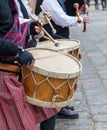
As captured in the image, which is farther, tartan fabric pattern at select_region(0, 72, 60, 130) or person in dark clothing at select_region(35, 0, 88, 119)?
person in dark clothing at select_region(35, 0, 88, 119)

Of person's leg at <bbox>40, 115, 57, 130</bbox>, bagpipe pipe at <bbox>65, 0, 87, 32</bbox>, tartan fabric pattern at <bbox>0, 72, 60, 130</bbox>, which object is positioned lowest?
person's leg at <bbox>40, 115, 57, 130</bbox>

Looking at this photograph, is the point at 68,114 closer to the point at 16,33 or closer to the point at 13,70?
the point at 13,70

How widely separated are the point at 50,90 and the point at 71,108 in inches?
75.4

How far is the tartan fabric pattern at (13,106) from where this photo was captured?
3008mm

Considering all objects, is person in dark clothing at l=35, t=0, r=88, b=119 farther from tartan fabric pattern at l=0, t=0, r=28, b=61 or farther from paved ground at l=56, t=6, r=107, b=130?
tartan fabric pattern at l=0, t=0, r=28, b=61

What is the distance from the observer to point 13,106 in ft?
9.93

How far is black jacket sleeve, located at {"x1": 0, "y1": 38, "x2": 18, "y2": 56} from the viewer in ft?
9.23

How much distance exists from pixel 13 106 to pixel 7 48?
445 mm

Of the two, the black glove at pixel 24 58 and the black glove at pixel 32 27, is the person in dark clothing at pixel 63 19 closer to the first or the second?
the black glove at pixel 32 27

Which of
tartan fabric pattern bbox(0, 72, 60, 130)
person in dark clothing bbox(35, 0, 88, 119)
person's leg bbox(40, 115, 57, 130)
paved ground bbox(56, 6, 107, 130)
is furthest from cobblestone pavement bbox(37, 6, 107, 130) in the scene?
tartan fabric pattern bbox(0, 72, 60, 130)

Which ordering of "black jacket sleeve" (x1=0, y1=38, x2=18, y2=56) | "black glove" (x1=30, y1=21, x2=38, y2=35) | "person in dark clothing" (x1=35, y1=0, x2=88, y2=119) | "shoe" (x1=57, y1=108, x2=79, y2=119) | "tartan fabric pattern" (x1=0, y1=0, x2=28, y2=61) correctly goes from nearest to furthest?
"black jacket sleeve" (x1=0, y1=38, x2=18, y2=56) → "tartan fabric pattern" (x1=0, y1=0, x2=28, y2=61) → "black glove" (x1=30, y1=21, x2=38, y2=35) → "person in dark clothing" (x1=35, y1=0, x2=88, y2=119) → "shoe" (x1=57, y1=108, x2=79, y2=119)

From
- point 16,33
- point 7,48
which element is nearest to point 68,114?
point 16,33

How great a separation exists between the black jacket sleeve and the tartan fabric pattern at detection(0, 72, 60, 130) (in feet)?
0.72

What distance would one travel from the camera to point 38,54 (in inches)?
127
